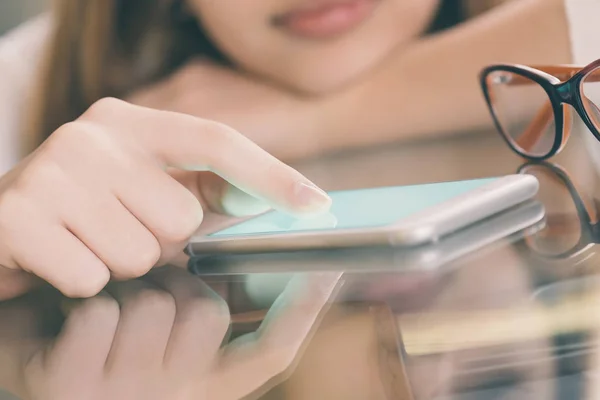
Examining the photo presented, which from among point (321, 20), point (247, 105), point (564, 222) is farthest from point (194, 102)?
point (564, 222)

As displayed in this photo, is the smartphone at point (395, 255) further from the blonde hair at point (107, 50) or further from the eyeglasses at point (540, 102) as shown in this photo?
the blonde hair at point (107, 50)

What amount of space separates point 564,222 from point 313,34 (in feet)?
1.37

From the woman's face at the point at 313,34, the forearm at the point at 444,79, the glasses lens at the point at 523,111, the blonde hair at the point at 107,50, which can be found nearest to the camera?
the glasses lens at the point at 523,111

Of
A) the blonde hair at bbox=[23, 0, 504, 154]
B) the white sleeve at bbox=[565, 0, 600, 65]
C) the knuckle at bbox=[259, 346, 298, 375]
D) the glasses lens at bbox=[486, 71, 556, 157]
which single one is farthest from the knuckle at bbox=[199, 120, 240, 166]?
the blonde hair at bbox=[23, 0, 504, 154]

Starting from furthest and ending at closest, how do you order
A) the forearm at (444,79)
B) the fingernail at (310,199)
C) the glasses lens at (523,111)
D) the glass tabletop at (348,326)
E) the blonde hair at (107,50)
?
the blonde hair at (107,50) < the forearm at (444,79) < the glasses lens at (523,111) < the fingernail at (310,199) < the glass tabletop at (348,326)

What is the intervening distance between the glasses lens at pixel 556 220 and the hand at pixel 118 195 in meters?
0.09

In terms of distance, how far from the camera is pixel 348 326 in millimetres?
165

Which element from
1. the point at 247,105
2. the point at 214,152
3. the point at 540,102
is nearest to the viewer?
the point at 214,152

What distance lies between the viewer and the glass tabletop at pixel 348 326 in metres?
0.13

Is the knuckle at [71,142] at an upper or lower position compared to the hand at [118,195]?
upper

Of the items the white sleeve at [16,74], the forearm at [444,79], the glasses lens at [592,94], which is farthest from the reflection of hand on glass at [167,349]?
the white sleeve at [16,74]

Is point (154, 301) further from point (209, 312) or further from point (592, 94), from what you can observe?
point (592, 94)

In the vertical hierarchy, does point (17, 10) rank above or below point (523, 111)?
above

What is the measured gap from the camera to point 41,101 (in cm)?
69
